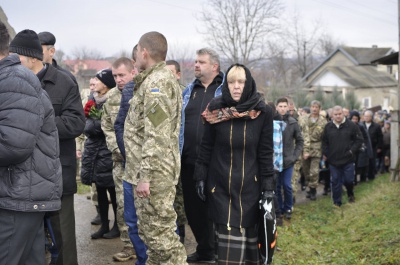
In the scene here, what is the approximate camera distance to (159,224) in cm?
496

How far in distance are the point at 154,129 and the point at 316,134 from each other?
875 cm

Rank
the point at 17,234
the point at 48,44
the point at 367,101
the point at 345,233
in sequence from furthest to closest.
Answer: the point at 367,101, the point at 345,233, the point at 48,44, the point at 17,234

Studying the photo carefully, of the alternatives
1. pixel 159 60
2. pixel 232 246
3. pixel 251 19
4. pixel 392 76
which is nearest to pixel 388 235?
pixel 232 246

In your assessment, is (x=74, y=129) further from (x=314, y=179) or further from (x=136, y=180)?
(x=314, y=179)

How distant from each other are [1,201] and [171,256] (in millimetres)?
1807

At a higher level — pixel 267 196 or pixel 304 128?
pixel 304 128

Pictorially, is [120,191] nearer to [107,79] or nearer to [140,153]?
[140,153]

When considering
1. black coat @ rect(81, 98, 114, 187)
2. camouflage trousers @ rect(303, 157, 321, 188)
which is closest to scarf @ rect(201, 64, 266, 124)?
black coat @ rect(81, 98, 114, 187)

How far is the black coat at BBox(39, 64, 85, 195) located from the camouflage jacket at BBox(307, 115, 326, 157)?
27.9ft

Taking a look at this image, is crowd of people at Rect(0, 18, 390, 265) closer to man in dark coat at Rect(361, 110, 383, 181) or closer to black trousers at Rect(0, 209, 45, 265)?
black trousers at Rect(0, 209, 45, 265)

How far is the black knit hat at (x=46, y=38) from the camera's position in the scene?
6102 mm

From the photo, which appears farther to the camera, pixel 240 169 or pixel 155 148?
pixel 240 169

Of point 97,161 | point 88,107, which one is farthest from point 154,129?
point 88,107

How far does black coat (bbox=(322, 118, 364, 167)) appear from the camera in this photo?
1122 cm
